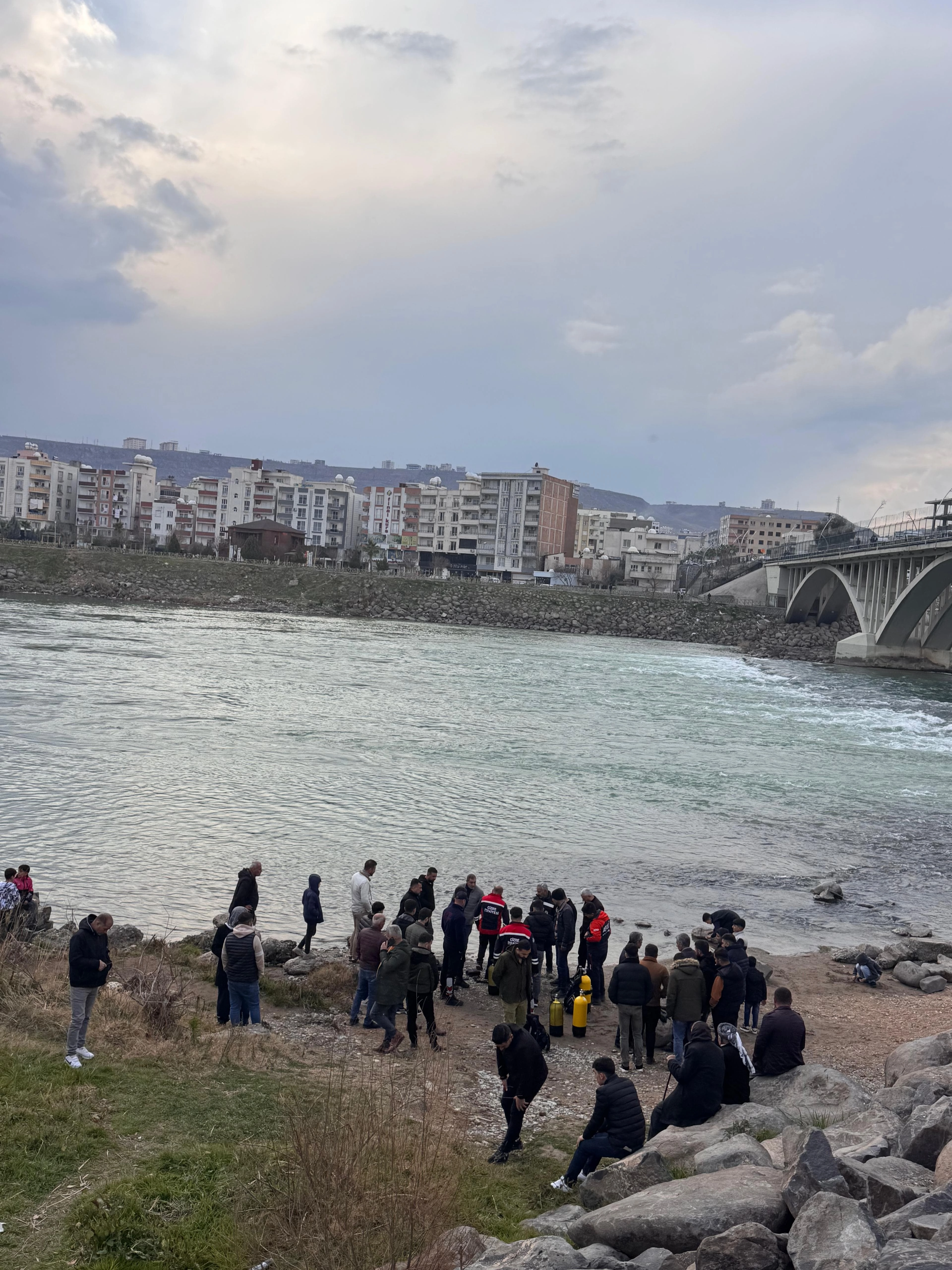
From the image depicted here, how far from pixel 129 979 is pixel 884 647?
63.0 metres

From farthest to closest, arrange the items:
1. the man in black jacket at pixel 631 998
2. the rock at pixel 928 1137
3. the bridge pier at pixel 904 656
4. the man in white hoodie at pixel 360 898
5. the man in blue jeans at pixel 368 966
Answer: the bridge pier at pixel 904 656, the man in white hoodie at pixel 360 898, the man in blue jeans at pixel 368 966, the man in black jacket at pixel 631 998, the rock at pixel 928 1137

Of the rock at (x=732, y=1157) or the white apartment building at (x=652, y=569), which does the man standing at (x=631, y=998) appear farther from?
the white apartment building at (x=652, y=569)

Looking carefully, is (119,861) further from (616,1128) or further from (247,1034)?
(616,1128)

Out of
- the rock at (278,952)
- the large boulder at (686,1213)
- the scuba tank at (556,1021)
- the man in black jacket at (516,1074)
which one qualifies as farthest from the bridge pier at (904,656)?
the large boulder at (686,1213)

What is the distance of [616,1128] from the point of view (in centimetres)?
738

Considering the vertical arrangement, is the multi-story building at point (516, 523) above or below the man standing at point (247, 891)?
above

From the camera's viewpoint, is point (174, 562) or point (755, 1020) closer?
point (755, 1020)

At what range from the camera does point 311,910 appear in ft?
43.6

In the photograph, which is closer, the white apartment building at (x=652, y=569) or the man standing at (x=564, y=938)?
the man standing at (x=564, y=938)

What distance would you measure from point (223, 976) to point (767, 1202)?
638 cm

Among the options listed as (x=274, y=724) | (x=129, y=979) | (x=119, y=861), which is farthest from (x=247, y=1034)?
(x=274, y=724)

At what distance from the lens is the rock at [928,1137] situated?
21.3 ft

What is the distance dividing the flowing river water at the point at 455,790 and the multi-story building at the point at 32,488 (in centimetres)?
10934

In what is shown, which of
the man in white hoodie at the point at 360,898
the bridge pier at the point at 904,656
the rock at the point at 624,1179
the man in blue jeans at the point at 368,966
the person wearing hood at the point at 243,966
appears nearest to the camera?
the rock at the point at 624,1179
